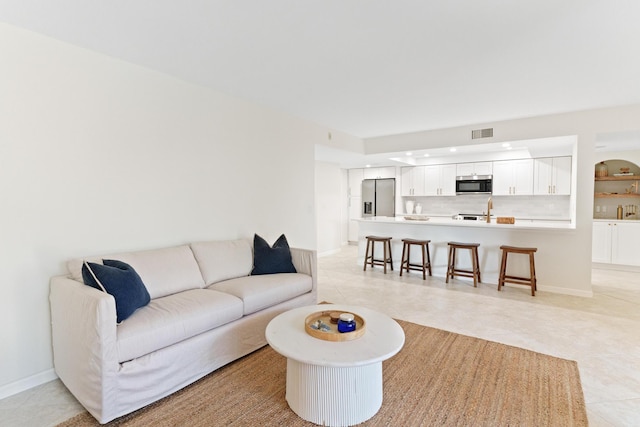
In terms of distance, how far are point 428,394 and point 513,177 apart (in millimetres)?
5742

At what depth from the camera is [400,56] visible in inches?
103

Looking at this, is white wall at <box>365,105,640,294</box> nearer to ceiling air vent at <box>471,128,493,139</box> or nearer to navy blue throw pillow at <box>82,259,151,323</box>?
ceiling air vent at <box>471,128,493,139</box>

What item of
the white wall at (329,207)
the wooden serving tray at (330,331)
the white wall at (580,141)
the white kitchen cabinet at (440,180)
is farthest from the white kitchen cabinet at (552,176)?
the wooden serving tray at (330,331)

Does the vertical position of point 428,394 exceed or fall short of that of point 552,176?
it falls short

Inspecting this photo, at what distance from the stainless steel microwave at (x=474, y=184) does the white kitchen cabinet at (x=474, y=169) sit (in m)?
0.08

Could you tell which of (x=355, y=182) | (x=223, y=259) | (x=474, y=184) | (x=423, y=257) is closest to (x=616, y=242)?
(x=474, y=184)

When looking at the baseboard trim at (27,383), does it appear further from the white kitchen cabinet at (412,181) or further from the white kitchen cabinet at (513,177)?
the white kitchen cabinet at (513,177)

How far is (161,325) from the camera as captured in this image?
6.89 ft

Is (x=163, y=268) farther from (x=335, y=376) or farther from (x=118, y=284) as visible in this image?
(x=335, y=376)

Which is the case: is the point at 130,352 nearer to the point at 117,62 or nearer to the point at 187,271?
the point at 187,271

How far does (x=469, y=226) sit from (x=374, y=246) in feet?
5.86

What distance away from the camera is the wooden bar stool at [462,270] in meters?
4.79

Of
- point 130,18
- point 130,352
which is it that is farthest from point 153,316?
point 130,18

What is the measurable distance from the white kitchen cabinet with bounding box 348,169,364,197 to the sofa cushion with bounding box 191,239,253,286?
5234mm
